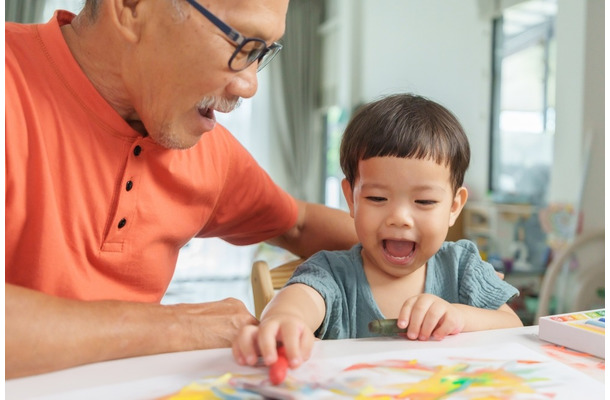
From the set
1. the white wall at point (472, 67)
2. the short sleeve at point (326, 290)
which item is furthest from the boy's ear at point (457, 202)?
the white wall at point (472, 67)

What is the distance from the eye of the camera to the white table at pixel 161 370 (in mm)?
614

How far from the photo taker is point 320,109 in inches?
234

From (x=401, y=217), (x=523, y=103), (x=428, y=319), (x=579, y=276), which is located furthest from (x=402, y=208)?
(x=523, y=103)

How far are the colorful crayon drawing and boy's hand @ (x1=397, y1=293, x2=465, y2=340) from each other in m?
0.08

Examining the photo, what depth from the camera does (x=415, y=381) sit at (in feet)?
2.15

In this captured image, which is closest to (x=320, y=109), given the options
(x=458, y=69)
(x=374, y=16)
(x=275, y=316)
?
(x=374, y=16)

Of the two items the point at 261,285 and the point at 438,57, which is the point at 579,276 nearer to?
the point at 438,57

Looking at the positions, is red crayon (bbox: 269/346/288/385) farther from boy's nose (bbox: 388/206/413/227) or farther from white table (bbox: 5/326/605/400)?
boy's nose (bbox: 388/206/413/227)

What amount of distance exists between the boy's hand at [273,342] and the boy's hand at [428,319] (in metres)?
0.18

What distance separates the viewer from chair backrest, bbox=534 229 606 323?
3264 millimetres

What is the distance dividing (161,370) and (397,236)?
1.63 feet

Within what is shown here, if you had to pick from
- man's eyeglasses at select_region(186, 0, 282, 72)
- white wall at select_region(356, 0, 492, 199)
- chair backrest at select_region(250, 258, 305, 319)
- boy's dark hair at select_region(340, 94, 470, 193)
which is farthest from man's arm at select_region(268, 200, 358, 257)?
white wall at select_region(356, 0, 492, 199)

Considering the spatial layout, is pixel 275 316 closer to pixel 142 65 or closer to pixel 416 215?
pixel 416 215

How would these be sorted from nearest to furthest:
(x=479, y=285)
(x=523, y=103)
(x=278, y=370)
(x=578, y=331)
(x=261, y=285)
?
(x=278, y=370) < (x=578, y=331) < (x=479, y=285) < (x=261, y=285) < (x=523, y=103)
